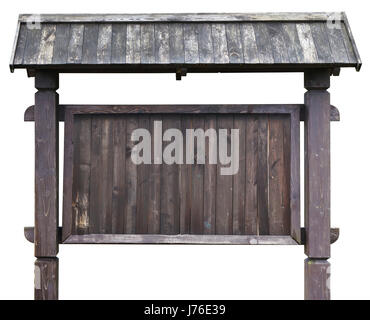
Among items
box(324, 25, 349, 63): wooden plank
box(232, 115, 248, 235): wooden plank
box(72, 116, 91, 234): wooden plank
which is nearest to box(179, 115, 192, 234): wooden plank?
box(232, 115, 248, 235): wooden plank

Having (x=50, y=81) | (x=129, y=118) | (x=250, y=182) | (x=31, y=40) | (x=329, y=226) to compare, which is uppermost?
(x=31, y=40)

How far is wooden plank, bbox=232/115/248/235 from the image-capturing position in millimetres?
5449

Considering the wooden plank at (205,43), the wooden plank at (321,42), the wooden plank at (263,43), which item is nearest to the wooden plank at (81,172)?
the wooden plank at (205,43)

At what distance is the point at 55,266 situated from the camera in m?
5.40

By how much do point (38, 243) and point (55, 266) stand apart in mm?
265

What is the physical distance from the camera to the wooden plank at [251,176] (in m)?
5.45

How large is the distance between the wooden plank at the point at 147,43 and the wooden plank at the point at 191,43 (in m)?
0.30

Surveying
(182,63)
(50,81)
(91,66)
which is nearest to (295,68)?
(182,63)

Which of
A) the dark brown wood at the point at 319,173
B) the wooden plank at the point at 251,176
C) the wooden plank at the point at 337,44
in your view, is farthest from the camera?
the wooden plank at the point at 251,176

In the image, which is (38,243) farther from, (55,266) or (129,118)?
(129,118)

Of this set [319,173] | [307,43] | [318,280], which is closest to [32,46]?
[307,43]

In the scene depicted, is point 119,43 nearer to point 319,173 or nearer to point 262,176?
point 262,176

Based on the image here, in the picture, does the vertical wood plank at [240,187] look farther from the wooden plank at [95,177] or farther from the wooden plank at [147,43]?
the wooden plank at [95,177]

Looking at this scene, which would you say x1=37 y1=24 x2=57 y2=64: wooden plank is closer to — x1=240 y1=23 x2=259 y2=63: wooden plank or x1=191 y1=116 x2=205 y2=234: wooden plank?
x1=191 y1=116 x2=205 y2=234: wooden plank
